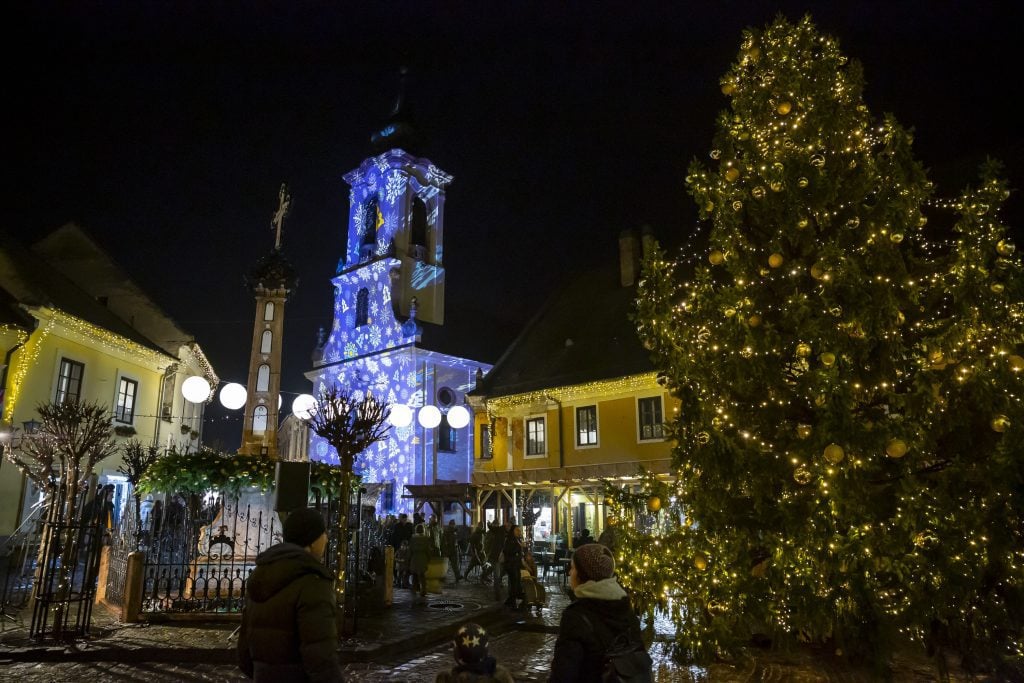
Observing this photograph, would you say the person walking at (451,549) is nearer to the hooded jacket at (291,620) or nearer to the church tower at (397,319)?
the church tower at (397,319)

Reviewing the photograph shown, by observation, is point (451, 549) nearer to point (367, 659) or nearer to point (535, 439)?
point (535, 439)

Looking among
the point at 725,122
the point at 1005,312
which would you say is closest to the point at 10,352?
the point at 725,122

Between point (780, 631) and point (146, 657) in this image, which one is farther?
point (146, 657)

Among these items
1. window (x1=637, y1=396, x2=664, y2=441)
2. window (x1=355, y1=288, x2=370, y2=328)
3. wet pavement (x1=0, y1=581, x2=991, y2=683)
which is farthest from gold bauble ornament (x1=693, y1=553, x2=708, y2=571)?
window (x1=355, y1=288, x2=370, y2=328)

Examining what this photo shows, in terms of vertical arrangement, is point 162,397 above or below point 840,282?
above

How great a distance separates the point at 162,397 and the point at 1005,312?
97.1 feet

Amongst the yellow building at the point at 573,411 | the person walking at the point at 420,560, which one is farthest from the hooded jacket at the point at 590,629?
the yellow building at the point at 573,411

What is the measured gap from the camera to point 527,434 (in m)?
26.6

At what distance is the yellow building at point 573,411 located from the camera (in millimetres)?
23141

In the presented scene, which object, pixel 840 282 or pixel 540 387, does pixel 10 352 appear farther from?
pixel 840 282

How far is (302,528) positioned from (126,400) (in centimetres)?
2580

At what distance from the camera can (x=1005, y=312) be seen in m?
6.28

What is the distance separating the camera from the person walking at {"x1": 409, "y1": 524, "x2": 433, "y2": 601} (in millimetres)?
15133

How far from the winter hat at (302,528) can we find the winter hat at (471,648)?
3.22 feet
